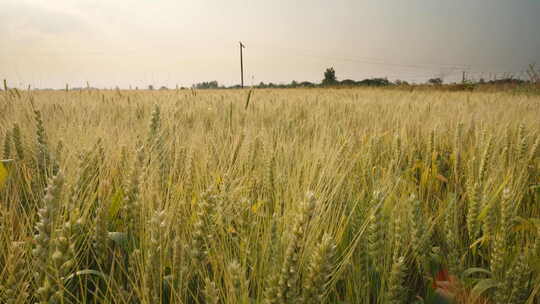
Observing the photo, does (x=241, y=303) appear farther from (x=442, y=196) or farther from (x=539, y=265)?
(x=442, y=196)

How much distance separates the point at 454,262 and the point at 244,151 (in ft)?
2.68

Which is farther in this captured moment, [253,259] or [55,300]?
[253,259]

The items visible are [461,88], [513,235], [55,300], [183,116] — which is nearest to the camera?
[55,300]

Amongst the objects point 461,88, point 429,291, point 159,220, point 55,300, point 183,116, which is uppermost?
point 461,88

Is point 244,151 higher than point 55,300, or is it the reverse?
point 244,151

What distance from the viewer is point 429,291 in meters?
0.74

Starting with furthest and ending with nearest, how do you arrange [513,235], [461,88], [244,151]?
[461,88]
[244,151]
[513,235]

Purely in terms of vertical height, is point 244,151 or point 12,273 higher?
point 244,151

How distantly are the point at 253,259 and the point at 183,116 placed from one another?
7.56ft

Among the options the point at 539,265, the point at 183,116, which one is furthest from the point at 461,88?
the point at 539,265

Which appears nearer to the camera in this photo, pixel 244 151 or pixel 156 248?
pixel 156 248

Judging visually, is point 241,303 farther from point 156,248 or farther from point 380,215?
point 380,215

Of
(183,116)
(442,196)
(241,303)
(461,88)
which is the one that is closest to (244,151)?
(241,303)

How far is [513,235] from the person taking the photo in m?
1.05
